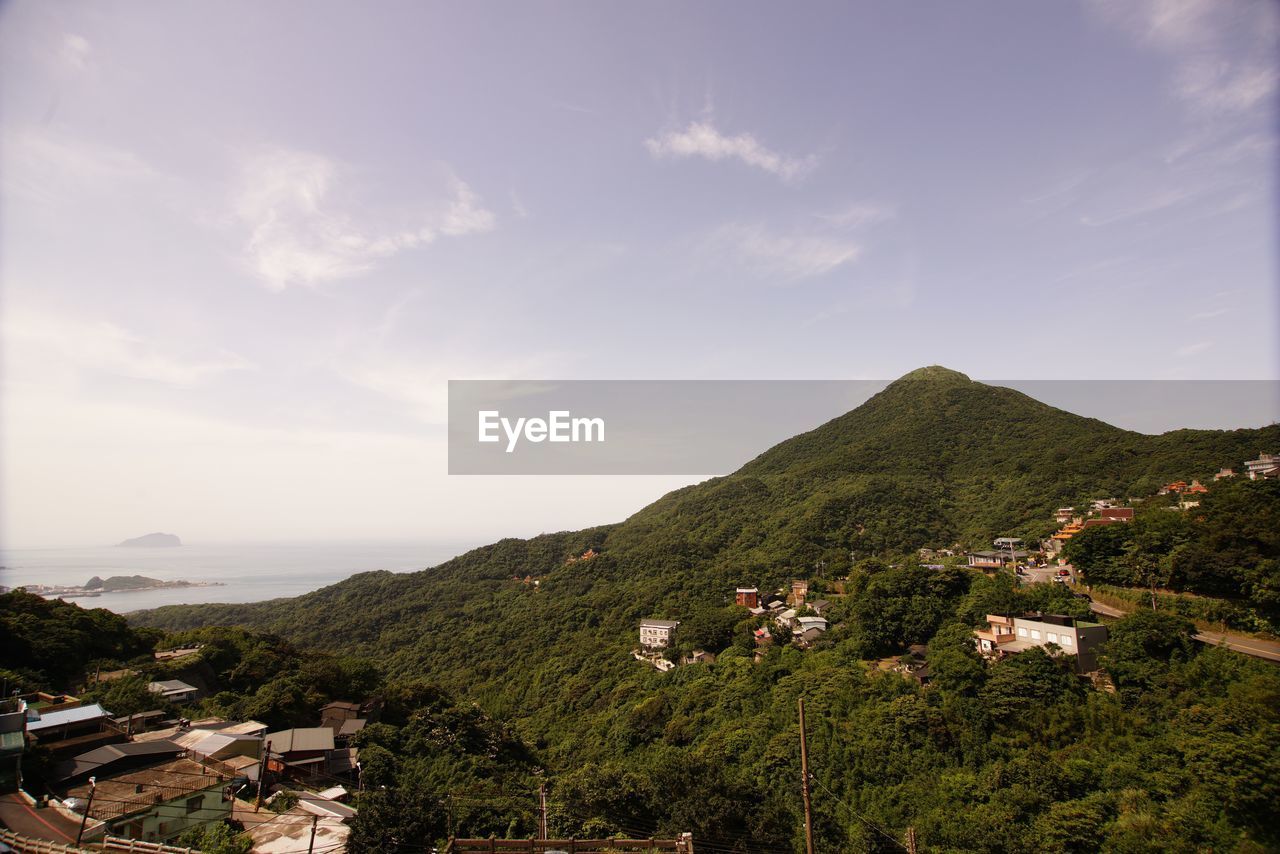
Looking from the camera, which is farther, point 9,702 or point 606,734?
point 606,734

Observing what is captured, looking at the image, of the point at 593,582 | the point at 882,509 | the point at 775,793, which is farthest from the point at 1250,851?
the point at 593,582

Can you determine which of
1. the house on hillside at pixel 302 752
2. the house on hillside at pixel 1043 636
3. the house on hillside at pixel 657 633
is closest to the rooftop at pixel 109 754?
the house on hillside at pixel 302 752

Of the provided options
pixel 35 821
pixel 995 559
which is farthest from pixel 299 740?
pixel 995 559

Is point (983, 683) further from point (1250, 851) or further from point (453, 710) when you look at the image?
point (453, 710)

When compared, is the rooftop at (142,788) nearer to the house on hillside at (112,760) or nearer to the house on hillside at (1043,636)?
the house on hillside at (112,760)

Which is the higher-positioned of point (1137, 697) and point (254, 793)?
point (1137, 697)
